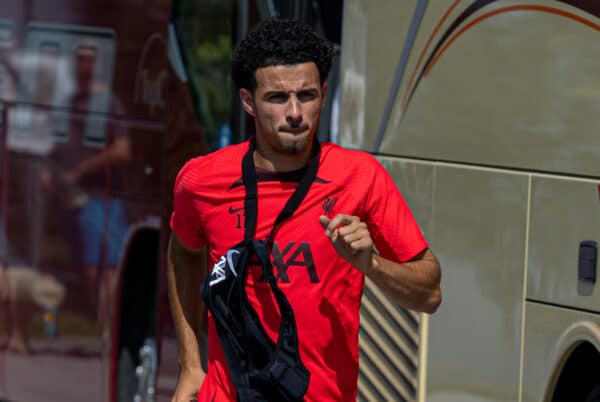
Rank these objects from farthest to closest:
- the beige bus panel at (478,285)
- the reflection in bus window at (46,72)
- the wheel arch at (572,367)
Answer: the reflection in bus window at (46,72) < the beige bus panel at (478,285) < the wheel arch at (572,367)

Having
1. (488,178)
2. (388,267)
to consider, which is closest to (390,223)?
(388,267)

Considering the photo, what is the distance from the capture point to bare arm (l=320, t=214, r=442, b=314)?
3.94 m

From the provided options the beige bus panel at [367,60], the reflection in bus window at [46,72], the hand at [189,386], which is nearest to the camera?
the hand at [189,386]

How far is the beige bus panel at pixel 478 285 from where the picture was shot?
5.92 meters

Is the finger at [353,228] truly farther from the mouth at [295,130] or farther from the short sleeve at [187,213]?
the short sleeve at [187,213]

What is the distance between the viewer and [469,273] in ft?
20.2

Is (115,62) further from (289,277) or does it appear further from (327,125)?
(289,277)

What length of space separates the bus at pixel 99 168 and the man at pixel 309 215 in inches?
137

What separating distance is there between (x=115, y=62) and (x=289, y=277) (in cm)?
525

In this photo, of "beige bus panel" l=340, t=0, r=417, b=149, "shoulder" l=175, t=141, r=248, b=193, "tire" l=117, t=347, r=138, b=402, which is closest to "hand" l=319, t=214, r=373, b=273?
"shoulder" l=175, t=141, r=248, b=193

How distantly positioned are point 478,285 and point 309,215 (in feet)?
6.40

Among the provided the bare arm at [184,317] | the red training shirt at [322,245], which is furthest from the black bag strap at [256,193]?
→ the bare arm at [184,317]

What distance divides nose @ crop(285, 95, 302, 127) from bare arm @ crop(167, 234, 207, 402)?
662 millimetres

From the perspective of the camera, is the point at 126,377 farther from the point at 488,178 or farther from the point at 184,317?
the point at 184,317
